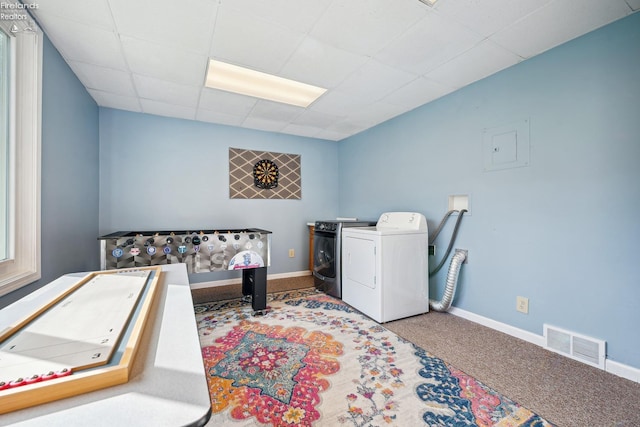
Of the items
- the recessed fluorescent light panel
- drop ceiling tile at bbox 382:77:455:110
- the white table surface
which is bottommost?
the white table surface

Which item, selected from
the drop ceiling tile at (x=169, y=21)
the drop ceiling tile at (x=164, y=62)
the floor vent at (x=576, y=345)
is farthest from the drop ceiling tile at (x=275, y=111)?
the floor vent at (x=576, y=345)

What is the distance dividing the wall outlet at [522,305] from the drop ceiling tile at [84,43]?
3.82m

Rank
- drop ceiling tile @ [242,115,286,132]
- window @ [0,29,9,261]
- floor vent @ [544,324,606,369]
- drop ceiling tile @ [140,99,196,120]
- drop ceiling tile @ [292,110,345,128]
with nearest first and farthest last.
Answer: window @ [0,29,9,261] < floor vent @ [544,324,606,369] < drop ceiling tile @ [140,99,196,120] < drop ceiling tile @ [292,110,345,128] < drop ceiling tile @ [242,115,286,132]

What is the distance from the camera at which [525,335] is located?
2193 millimetres

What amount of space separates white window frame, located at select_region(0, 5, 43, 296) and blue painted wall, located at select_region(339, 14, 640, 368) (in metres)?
3.38

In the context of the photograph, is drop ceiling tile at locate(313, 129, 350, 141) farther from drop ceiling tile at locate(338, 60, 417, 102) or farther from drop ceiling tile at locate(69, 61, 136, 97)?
drop ceiling tile at locate(69, 61, 136, 97)

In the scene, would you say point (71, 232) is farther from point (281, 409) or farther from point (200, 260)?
point (281, 409)

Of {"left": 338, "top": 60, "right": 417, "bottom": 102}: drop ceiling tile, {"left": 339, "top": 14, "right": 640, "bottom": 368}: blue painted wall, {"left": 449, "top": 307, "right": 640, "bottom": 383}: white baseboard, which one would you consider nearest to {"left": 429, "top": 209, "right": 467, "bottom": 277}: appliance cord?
{"left": 339, "top": 14, "right": 640, "bottom": 368}: blue painted wall

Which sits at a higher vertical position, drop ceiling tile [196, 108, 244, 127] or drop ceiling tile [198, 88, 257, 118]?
drop ceiling tile [198, 88, 257, 118]

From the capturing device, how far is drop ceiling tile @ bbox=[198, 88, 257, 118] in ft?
9.34

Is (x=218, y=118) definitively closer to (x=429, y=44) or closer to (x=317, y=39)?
(x=317, y=39)

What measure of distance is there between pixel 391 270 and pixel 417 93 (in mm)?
1892

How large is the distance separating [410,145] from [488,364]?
2.38m

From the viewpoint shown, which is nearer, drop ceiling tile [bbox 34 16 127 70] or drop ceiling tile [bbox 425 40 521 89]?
drop ceiling tile [bbox 34 16 127 70]
